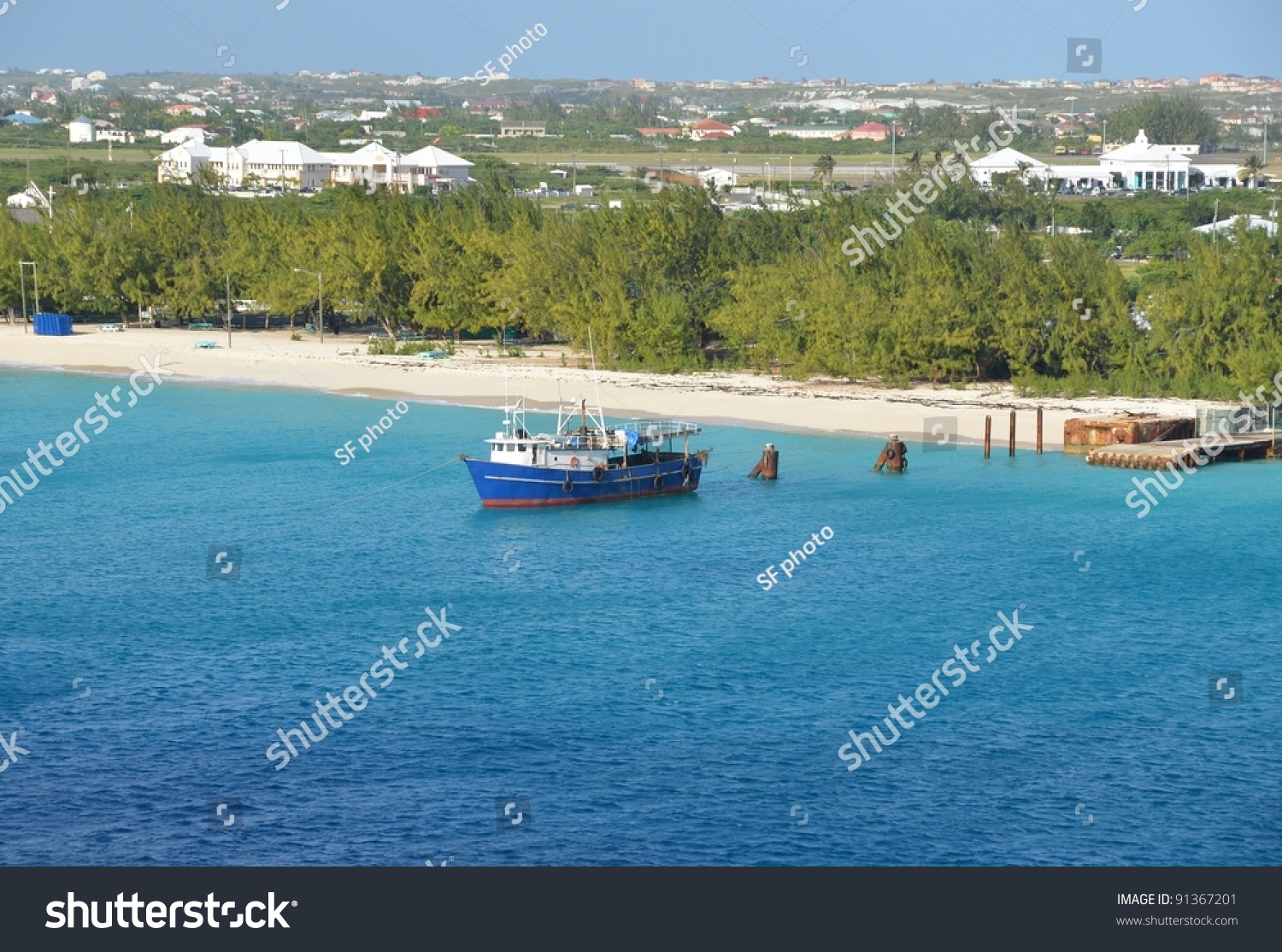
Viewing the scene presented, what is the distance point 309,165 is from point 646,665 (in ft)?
489

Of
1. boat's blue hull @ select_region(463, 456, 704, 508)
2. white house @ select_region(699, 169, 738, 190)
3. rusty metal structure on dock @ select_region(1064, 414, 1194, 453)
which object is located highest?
white house @ select_region(699, 169, 738, 190)

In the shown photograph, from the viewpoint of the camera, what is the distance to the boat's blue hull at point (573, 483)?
185ft

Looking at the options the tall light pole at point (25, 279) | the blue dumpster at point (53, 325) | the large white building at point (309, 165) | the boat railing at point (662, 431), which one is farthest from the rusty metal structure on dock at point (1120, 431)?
the large white building at point (309, 165)

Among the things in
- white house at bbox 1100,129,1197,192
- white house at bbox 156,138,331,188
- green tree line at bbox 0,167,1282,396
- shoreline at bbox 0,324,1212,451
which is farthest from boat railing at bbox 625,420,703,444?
white house at bbox 1100,129,1197,192

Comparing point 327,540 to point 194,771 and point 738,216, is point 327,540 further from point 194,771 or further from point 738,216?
point 738,216

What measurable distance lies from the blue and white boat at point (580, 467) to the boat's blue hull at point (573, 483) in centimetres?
3

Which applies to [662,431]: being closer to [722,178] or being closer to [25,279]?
[25,279]

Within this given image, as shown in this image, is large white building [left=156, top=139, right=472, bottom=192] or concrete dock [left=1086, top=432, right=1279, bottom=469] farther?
large white building [left=156, top=139, right=472, bottom=192]

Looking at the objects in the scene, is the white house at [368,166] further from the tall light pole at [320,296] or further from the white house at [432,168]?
the tall light pole at [320,296]

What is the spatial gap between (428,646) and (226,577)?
9053 millimetres

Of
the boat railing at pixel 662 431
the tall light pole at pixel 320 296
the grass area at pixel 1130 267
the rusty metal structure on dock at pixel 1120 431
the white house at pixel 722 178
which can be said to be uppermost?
the white house at pixel 722 178

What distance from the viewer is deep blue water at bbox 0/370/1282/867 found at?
99.7ft

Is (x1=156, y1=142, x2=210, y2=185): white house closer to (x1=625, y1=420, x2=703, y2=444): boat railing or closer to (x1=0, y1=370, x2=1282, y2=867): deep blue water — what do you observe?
(x1=0, y1=370, x2=1282, y2=867): deep blue water

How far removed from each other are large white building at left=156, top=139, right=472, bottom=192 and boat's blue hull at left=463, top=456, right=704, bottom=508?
119050 mm
